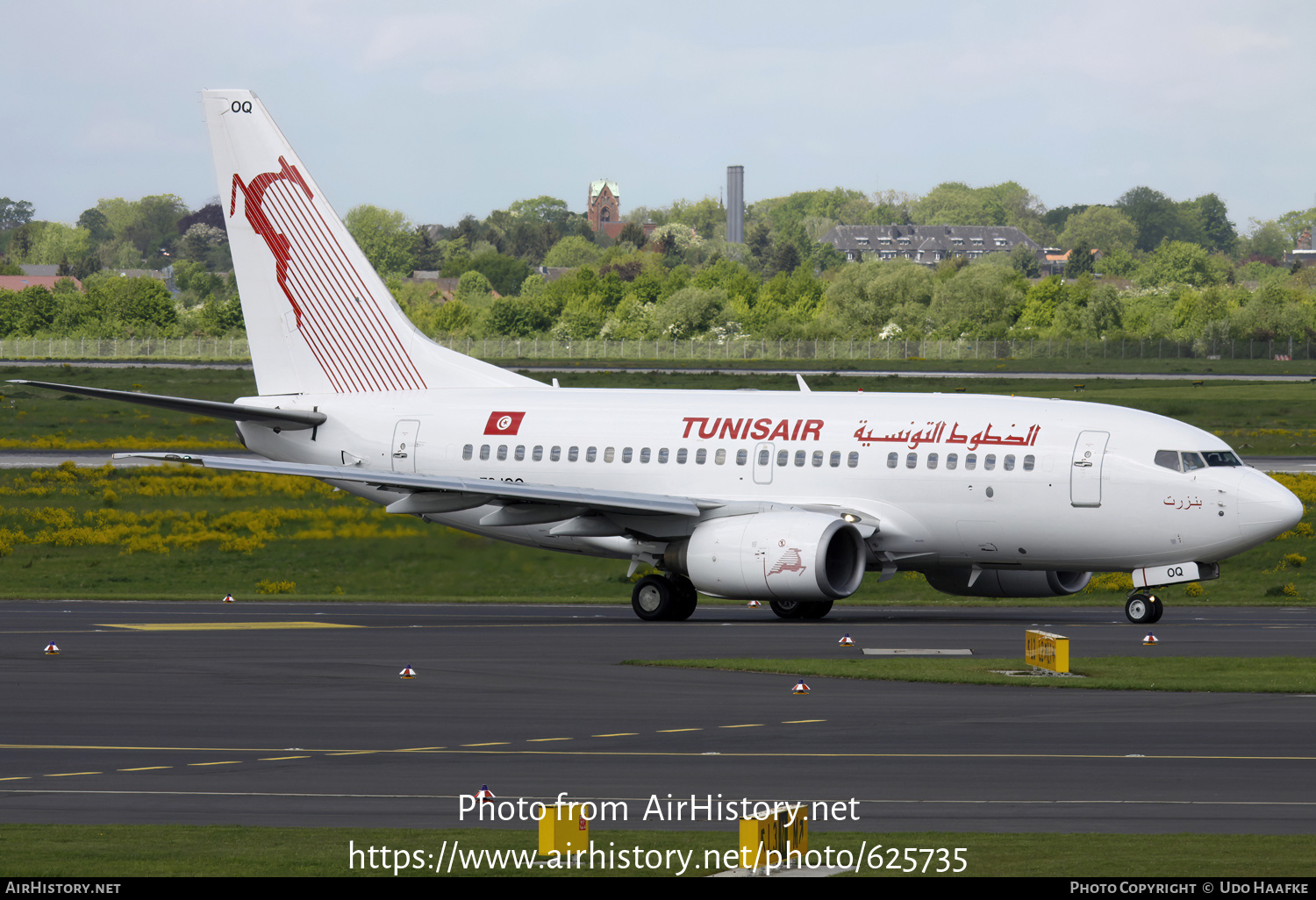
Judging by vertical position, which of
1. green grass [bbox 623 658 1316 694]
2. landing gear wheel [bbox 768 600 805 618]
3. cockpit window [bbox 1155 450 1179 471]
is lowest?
landing gear wheel [bbox 768 600 805 618]

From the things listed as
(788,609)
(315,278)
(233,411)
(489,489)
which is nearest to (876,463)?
(788,609)

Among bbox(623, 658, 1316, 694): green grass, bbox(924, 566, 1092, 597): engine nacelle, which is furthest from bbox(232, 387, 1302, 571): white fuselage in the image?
bbox(623, 658, 1316, 694): green grass

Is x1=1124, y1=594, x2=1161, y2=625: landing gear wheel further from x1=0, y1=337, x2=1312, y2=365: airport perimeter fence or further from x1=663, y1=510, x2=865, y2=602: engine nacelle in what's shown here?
x1=0, y1=337, x2=1312, y2=365: airport perimeter fence

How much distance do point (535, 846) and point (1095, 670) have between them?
15.7 metres

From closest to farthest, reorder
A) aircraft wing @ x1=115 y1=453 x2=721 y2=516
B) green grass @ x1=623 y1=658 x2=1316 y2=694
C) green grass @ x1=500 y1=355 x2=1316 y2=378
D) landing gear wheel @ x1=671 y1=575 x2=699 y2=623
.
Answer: green grass @ x1=623 y1=658 x2=1316 y2=694 → aircraft wing @ x1=115 y1=453 x2=721 y2=516 → landing gear wheel @ x1=671 y1=575 x2=699 y2=623 → green grass @ x1=500 y1=355 x2=1316 y2=378

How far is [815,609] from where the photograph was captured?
Answer: 39.2m

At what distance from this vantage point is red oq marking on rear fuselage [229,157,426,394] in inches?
1742

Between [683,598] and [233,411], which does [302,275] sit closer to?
[233,411]

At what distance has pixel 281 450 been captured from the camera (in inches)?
1735

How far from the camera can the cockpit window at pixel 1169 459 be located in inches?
1430

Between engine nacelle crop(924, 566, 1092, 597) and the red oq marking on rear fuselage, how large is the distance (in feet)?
47.2

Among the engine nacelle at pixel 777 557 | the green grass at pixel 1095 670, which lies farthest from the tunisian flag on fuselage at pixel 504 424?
the green grass at pixel 1095 670
